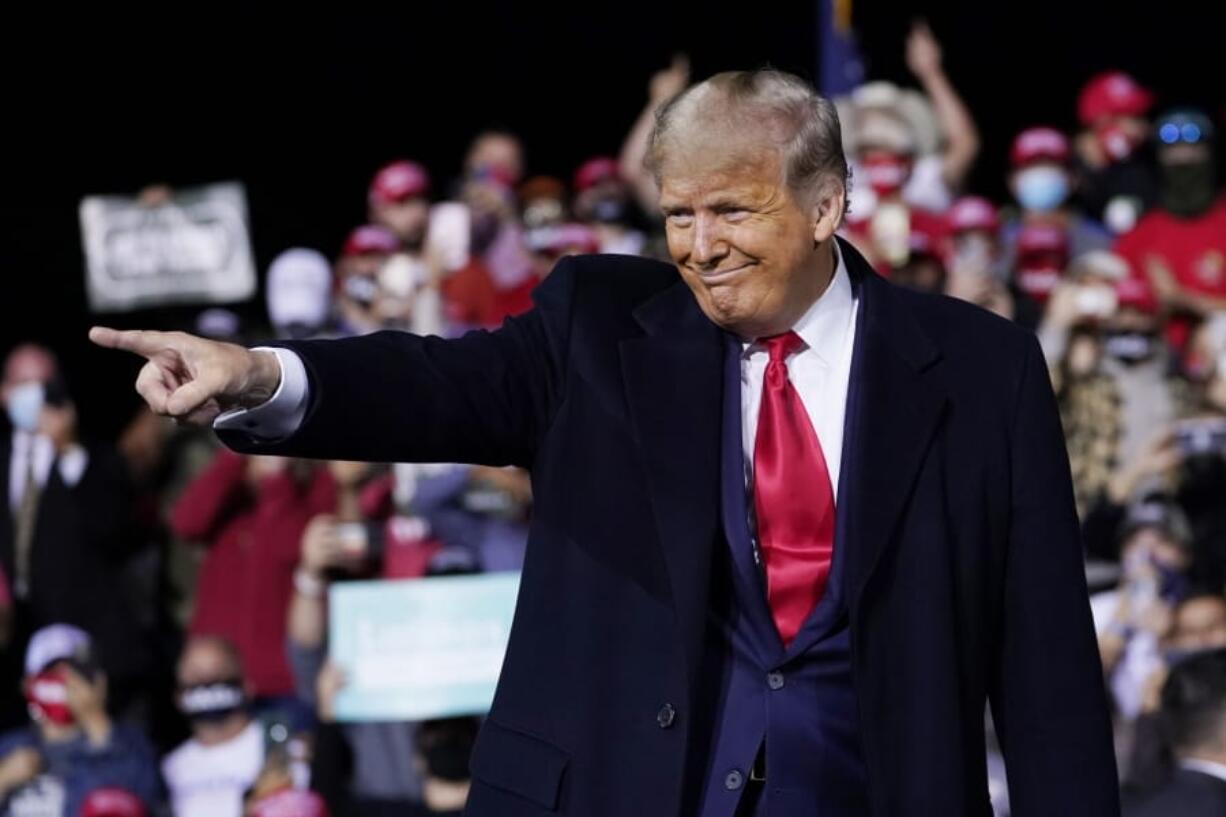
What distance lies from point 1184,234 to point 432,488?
2986mm

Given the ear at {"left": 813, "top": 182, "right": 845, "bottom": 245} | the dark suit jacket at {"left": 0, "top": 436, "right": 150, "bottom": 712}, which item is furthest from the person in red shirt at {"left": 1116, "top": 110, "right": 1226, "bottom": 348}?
the ear at {"left": 813, "top": 182, "right": 845, "bottom": 245}

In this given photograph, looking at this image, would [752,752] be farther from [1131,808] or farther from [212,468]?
[212,468]

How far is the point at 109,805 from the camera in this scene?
279 inches

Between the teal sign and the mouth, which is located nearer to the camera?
the mouth

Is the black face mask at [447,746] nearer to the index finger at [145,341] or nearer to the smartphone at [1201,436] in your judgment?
the smartphone at [1201,436]

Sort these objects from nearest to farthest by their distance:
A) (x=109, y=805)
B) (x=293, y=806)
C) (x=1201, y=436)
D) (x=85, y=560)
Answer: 1. (x=293, y=806)
2. (x=109, y=805)
3. (x=1201, y=436)
4. (x=85, y=560)

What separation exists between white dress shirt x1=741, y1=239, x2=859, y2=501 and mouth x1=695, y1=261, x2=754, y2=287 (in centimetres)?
17

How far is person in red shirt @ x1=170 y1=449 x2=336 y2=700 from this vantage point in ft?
26.4

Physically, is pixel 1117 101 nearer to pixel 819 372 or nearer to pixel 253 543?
pixel 253 543

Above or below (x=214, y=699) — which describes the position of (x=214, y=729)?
below

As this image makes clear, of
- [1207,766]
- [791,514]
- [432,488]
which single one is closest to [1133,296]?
[432,488]

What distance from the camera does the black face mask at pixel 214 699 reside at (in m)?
7.46

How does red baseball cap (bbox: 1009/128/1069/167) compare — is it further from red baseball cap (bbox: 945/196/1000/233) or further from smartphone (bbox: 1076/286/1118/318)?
smartphone (bbox: 1076/286/1118/318)

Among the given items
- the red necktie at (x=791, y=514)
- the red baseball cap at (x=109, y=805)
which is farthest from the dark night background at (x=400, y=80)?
the red necktie at (x=791, y=514)
